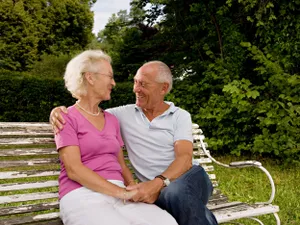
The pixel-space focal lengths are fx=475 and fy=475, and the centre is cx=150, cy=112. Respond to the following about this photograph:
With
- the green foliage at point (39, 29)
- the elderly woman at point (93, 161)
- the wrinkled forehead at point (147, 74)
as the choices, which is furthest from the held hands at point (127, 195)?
the green foliage at point (39, 29)

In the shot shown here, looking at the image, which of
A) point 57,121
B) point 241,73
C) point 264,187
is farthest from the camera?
point 241,73

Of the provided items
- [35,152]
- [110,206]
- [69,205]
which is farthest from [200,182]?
[35,152]

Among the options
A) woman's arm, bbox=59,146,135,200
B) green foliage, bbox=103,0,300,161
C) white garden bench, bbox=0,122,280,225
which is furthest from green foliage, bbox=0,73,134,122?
woman's arm, bbox=59,146,135,200

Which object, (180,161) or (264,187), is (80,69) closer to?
(180,161)

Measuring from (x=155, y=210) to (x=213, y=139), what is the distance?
5.45 meters

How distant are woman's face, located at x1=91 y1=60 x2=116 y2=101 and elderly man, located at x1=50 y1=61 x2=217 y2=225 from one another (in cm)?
28

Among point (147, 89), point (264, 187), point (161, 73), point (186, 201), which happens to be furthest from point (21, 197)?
point (264, 187)

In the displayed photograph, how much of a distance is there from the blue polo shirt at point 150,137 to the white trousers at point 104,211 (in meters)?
0.54

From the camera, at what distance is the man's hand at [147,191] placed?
2764 mm

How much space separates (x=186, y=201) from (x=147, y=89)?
38.2 inches

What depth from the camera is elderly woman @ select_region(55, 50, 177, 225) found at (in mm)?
2609

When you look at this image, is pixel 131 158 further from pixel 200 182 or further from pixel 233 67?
pixel 233 67

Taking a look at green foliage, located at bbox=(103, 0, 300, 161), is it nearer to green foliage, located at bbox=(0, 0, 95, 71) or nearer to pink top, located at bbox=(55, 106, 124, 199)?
pink top, located at bbox=(55, 106, 124, 199)

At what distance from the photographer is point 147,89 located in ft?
Answer: 11.2
